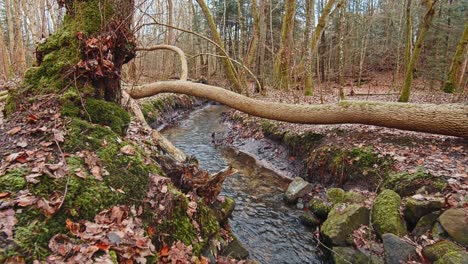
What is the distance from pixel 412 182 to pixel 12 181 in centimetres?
587

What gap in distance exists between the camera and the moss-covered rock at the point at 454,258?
3140 mm

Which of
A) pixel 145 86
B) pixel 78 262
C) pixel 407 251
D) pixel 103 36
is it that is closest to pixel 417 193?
pixel 407 251

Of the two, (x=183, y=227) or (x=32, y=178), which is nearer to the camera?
(x=32, y=178)

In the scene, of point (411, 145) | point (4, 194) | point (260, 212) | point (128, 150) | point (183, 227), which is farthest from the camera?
point (411, 145)

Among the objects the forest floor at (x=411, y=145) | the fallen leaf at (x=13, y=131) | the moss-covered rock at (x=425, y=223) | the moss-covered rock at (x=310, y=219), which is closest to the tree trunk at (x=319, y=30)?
the forest floor at (x=411, y=145)

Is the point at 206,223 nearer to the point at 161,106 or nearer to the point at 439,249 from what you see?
the point at 439,249

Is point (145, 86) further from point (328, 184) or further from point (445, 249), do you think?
point (445, 249)

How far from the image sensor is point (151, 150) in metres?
4.50

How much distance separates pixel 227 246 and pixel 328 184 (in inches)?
142

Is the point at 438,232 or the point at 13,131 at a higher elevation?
the point at 13,131

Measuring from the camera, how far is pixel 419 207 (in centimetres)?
425

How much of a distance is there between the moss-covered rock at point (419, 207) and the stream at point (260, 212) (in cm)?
152

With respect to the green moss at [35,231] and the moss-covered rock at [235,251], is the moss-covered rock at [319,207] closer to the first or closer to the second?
the moss-covered rock at [235,251]

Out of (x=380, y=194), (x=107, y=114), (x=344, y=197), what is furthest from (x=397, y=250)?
(x=107, y=114)
